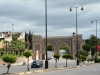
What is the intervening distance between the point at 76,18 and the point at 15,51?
39.1 metres

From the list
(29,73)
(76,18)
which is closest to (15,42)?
(76,18)

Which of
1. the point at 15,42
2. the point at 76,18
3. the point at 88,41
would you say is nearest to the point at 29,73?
the point at 76,18

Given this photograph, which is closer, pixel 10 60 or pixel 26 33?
pixel 10 60

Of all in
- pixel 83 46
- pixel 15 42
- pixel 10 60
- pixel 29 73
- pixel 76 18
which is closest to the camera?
pixel 10 60

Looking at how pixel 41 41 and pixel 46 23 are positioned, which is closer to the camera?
pixel 46 23

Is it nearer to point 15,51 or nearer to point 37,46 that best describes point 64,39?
point 37,46

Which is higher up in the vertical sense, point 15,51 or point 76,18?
point 76,18

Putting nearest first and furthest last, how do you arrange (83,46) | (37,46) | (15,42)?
(15,42) < (83,46) < (37,46)

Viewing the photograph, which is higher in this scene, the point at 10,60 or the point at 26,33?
the point at 26,33

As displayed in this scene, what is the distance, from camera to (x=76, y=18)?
54938mm

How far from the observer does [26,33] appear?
130m

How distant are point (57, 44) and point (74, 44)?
8.66 metres

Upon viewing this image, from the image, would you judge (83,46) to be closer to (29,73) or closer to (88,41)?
(88,41)

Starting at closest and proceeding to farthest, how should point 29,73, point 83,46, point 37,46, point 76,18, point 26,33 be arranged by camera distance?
1. point 29,73
2. point 76,18
3. point 26,33
4. point 83,46
5. point 37,46
